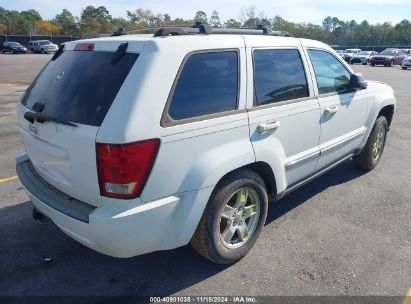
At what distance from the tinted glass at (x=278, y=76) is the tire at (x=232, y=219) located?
2.37 ft

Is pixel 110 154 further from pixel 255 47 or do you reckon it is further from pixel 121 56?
pixel 255 47

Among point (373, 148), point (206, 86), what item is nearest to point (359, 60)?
point (373, 148)

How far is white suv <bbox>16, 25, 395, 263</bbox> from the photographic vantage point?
2.34 m

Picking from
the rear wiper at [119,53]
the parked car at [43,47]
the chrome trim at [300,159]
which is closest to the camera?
the rear wiper at [119,53]

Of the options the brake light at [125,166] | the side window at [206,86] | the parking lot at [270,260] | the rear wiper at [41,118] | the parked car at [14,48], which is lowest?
the parked car at [14,48]

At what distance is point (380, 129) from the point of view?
17.1 feet

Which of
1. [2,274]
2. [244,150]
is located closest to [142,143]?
[244,150]

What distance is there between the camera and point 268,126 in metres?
3.04

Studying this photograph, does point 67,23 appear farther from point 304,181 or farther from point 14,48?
point 304,181

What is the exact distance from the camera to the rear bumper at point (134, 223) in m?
2.35

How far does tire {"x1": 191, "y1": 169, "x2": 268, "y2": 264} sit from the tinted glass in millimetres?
721

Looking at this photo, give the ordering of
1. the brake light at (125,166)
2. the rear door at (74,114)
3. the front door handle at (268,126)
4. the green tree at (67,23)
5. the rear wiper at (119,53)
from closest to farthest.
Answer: the brake light at (125,166) → the rear door at (74,114) → the rear wiper at (119,53) → the front door handle at (268,126) → the green tree at (67,23)

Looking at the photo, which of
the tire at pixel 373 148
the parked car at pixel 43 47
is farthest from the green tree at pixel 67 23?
the tire at pixel 373 148

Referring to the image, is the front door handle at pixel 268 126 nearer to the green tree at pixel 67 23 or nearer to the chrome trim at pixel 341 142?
the chrome trim at pixel 341 142
